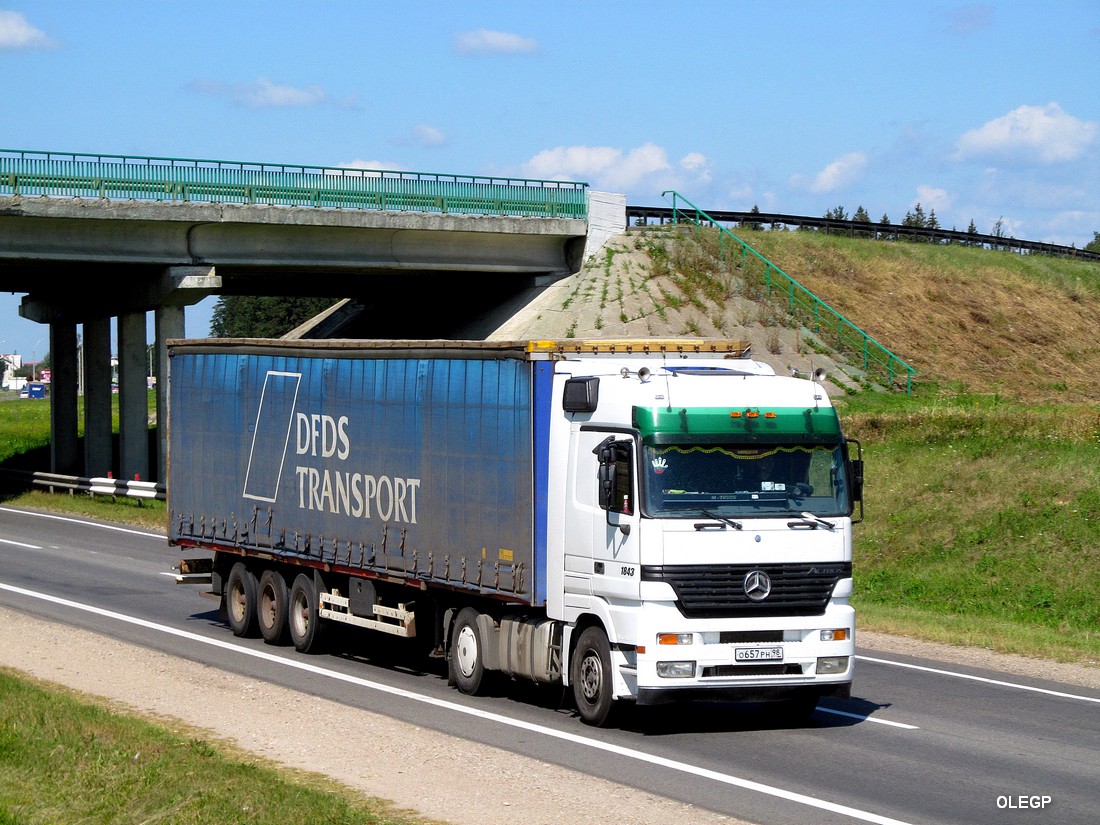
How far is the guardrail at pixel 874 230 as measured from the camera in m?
53.2

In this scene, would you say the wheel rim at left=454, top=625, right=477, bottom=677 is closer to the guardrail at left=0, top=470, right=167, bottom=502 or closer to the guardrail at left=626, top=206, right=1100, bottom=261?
the guardrail at left=0, top=470, right=167, bottom=502

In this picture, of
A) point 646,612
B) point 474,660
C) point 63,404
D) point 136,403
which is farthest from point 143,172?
point 646,612

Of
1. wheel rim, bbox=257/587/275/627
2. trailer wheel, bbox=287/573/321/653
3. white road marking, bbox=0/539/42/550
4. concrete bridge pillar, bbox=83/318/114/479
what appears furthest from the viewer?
concrete bridge pillar, bbox=83/318/114/479

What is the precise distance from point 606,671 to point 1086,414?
2046 centimetres

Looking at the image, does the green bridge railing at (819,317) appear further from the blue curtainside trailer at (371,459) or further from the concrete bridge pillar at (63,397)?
the blue curtainside trailer at (371,459)

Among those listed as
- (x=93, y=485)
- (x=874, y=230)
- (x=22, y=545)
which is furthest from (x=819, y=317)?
(x=22, y=545)

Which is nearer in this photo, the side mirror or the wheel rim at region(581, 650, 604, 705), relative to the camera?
the side mirror

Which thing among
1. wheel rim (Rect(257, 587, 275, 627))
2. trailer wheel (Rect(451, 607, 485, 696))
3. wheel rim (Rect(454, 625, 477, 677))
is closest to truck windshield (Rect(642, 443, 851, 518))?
trailer wheel (Rect(451, 607, 485, 696))

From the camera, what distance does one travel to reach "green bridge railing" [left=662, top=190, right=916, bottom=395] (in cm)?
4459

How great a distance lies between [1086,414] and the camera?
30.0m

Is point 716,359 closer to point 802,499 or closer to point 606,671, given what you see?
point 802,499

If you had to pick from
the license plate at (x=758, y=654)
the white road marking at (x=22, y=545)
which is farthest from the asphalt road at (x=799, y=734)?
the white road marking at (x=22, y=545)

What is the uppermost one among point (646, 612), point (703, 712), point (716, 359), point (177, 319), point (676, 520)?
point (177, 319)

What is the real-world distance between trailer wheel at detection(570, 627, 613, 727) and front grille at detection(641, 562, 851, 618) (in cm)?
90
